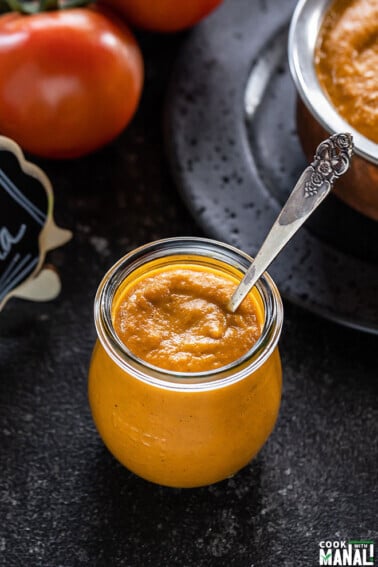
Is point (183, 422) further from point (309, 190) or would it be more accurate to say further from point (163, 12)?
point (163, 12)

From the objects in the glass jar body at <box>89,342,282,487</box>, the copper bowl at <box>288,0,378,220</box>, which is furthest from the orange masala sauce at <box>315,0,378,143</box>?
the glass jar body at <box>89,342,282,487</box>

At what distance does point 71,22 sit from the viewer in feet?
5.11

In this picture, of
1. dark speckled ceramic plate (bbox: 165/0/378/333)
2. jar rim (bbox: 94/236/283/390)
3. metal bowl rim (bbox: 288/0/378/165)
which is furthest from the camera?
dark speckled ceramic plate (bbox: 165/0/378/333)

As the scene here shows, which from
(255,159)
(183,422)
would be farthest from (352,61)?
(183,422)

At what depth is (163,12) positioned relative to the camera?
5.70 feet

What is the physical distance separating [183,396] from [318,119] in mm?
557

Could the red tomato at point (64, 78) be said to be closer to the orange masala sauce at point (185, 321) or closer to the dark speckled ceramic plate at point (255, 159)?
the dark speckled ceramic plate at point (255, 159)

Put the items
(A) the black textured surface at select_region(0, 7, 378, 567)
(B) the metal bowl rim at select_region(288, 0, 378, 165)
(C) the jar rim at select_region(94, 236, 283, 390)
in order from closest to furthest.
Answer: (C) the jar rim at select_region(94, 236, 283, 390)
(A) the black textured surface at select_region(0, 7, 378, 567)
(B) the metal bowl rim at select_region(288, 0, 378, 165)

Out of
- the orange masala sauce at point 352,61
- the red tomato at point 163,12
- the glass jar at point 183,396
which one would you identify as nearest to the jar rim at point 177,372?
the glass jar at point 183,396

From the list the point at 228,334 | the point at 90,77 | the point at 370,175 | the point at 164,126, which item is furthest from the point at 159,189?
the point at 228,334

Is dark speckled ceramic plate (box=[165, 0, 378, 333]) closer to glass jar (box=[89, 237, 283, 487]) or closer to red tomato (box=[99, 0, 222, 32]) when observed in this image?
red tomato (box=[99, 0, 222, 32])

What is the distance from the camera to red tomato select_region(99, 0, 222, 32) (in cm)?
172

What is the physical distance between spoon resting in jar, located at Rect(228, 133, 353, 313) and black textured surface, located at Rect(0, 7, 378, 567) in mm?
360

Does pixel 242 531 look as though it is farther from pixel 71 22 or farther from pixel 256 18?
pixel 256 18
